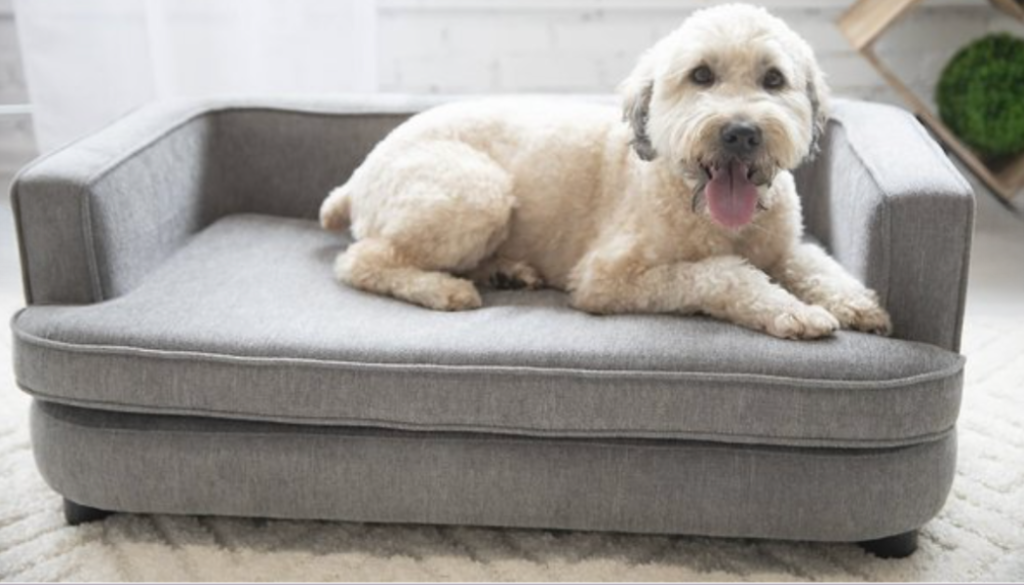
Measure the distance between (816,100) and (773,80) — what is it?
0.14 meters

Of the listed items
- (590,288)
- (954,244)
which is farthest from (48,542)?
(954,244)

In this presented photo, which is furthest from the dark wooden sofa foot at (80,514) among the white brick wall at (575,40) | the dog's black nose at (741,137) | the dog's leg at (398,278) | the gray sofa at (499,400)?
the white brick wall at (575,40)

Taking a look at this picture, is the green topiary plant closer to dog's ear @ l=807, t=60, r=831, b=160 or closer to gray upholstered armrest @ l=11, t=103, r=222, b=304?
dog's ear @ l=807, t=60, r=831, b=160

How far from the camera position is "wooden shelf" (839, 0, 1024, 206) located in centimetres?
377

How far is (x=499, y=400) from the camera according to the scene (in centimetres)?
220

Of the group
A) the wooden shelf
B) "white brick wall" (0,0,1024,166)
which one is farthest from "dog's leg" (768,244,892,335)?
"white brick wall" (0,0,1024,166)

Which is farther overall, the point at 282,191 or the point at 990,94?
the point at 990,94

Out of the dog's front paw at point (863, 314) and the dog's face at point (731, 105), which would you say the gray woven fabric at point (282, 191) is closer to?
the dog's front paw at point (863, 314)

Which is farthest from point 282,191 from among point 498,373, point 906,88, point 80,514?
point 906,88

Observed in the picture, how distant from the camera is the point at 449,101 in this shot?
10.2 ft

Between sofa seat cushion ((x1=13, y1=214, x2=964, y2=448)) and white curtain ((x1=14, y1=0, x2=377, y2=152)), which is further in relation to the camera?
white curtain ((x1=14, y1=0, x2=377, y2=152))

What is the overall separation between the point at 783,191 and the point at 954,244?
44cm

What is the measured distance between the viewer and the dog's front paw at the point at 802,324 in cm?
224

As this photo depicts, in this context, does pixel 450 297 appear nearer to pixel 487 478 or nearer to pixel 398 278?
pixel 398 278
